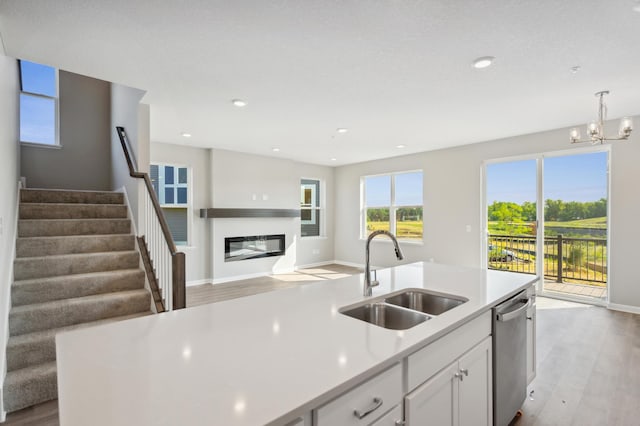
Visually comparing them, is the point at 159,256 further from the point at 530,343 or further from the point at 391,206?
the point at 391,206

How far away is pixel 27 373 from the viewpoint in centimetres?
228

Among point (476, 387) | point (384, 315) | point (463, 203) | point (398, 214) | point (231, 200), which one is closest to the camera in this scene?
point (476, 387)

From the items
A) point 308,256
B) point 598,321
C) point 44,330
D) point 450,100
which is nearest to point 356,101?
point 450,100

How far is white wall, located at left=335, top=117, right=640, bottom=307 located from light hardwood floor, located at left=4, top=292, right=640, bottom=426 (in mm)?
961

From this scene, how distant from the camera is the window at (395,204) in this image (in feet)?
21.9

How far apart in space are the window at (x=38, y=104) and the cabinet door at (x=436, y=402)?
6.03m

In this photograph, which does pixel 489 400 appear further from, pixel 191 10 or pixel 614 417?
pixel 191 10

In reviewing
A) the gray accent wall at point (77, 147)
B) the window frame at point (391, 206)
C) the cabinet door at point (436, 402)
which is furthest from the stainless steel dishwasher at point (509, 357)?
the gray accent wall at point (77, 147)

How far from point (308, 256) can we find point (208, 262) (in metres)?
2.49

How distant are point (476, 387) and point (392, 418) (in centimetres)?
73

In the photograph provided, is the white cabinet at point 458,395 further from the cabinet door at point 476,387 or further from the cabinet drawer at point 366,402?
the cabinet drawer at point 366,402

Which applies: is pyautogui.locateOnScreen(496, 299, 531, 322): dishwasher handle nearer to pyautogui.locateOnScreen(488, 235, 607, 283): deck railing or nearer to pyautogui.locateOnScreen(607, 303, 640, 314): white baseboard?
pyautogui.locateOnScreen(607, 303, 640, 314): white baseboard

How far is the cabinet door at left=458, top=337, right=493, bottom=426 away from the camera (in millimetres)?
1467

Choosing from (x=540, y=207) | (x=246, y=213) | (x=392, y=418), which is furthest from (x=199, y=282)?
(x=540, y=207)
